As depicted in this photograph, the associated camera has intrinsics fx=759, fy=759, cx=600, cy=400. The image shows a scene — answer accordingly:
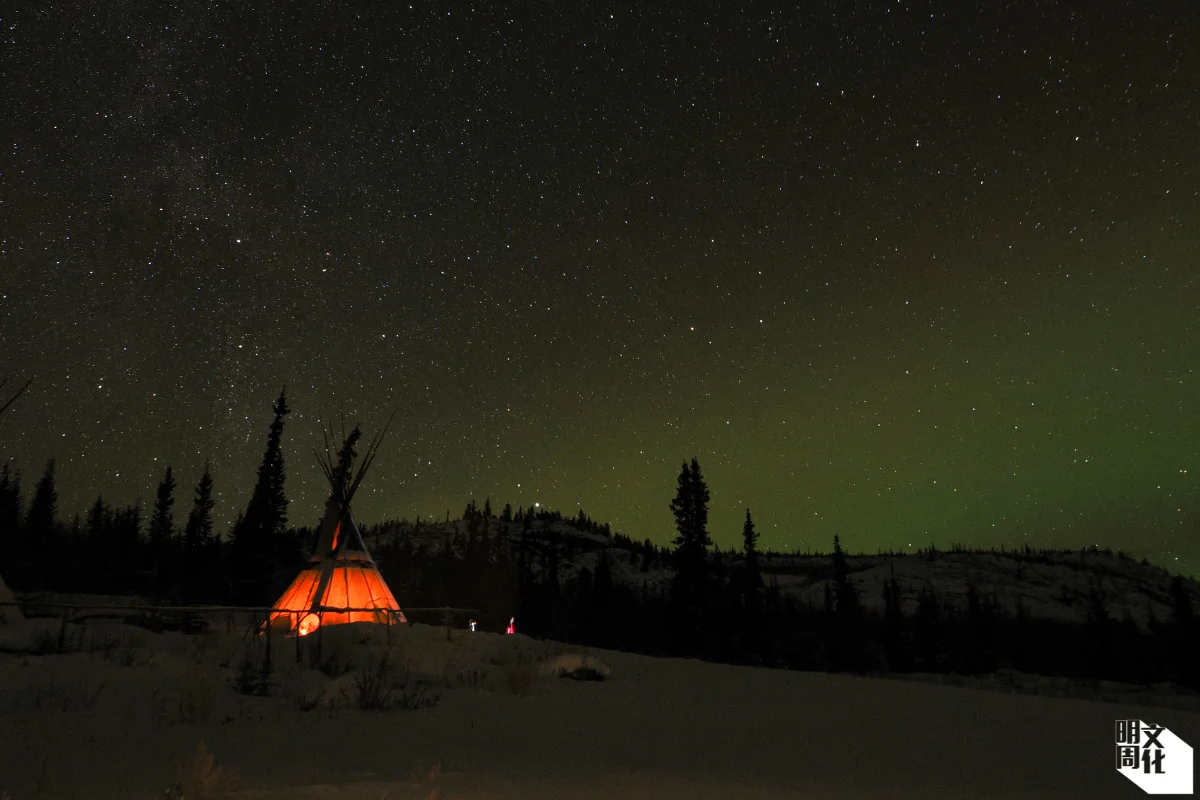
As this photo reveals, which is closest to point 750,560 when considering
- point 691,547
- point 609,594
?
point 691,547

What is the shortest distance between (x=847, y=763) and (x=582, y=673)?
199 inches

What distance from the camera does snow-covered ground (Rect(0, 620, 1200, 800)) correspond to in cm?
428

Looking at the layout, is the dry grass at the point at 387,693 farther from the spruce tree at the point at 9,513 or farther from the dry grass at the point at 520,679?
the spruce tree at the point at 9,513

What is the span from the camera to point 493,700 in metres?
7.52

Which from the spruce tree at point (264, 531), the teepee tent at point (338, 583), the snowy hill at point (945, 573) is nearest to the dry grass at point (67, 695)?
the teepee tent at point (338, 583)

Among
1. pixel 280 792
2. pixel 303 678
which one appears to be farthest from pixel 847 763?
pixel 303 678

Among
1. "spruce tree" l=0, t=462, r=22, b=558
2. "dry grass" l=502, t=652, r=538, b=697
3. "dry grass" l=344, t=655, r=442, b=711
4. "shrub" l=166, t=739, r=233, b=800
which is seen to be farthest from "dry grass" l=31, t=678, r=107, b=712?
"spruce tree" l=0, t=462, r=22, b=558

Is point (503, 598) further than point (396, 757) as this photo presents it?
Yes

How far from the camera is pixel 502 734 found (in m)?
6.02

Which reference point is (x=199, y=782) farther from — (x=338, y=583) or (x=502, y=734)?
(x=338, y=583)

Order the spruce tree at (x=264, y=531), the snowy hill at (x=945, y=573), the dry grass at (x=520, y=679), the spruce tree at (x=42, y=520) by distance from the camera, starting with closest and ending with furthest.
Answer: the dry grass at (x=520, y=679), the spruce tree at (x=264, y=531), the spruce tree at (x=42, y=520), the snowy hill at (x=945, y=573)

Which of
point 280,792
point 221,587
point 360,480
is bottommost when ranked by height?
point 221,587

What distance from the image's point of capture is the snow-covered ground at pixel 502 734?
4.28 m

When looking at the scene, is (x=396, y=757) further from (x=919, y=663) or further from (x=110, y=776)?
(x=919, y=663)
